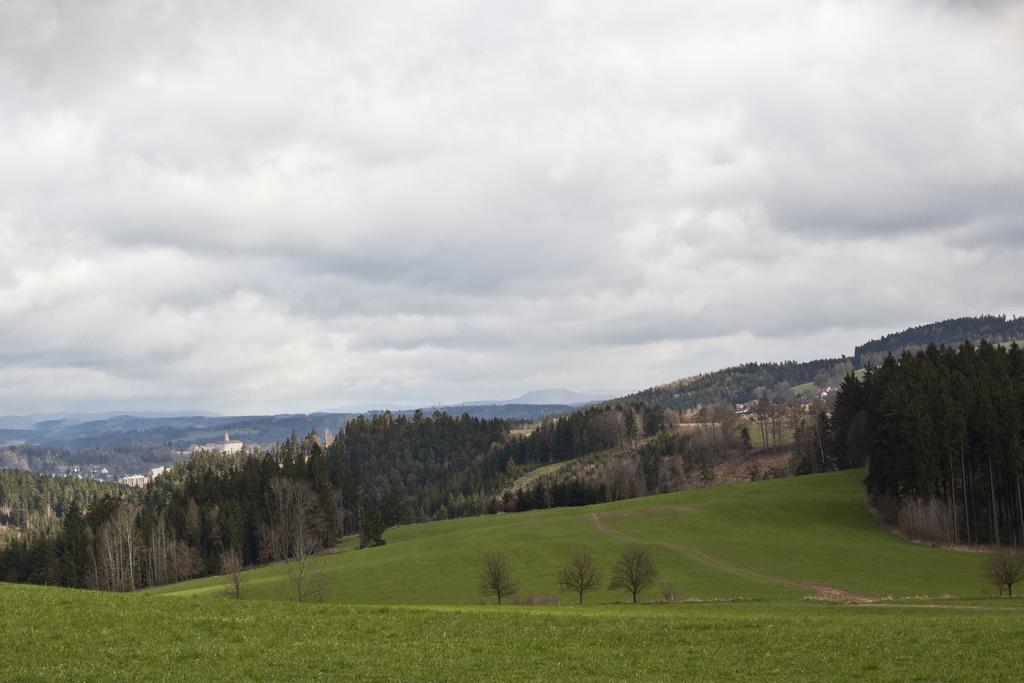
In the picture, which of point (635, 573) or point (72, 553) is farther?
point (72, 553)

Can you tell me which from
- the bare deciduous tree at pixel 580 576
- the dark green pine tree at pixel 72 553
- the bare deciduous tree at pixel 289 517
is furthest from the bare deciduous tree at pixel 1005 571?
the dark green pine tree at pixel 72 553

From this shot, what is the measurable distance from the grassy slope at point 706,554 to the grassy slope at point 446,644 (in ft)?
142

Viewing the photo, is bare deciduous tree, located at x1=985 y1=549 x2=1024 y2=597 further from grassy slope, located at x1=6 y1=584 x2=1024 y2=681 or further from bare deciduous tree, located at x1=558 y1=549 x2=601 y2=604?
bare deciduous tree, located at x1=558 y1=549 x2=601 y2=604

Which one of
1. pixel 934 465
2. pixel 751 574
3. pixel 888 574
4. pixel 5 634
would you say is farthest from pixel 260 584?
pixel 934 465

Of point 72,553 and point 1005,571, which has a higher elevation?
point 1005,571

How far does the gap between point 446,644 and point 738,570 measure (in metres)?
67.6

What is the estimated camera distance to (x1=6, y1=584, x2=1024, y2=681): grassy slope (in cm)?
2623

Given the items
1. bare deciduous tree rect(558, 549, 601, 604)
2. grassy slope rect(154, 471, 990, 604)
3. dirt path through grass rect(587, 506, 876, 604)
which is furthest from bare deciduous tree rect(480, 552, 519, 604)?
dirt path through grass rect(587, 506, 876, 604)

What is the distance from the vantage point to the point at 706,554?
9750cm

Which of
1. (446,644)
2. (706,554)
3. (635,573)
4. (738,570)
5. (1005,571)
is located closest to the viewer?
(446,644)

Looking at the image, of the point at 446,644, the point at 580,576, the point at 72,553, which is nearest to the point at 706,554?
the point at 580,576

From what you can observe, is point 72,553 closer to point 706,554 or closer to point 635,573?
point 706,554

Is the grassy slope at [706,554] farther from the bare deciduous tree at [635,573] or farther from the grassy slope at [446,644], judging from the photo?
the grassy slope at [446,644]

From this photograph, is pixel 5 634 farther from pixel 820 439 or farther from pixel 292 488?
pixel 820 439
